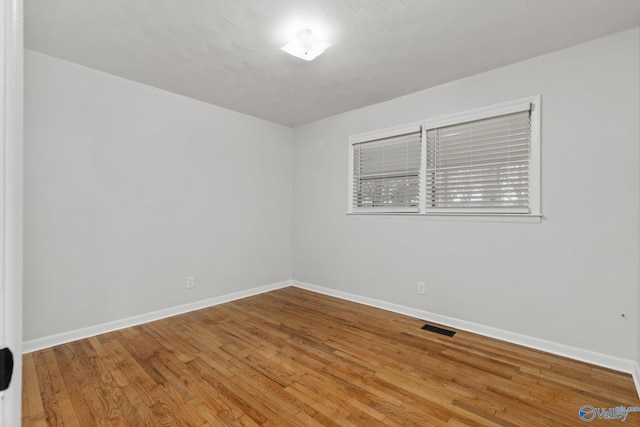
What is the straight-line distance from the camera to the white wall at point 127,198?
260cm

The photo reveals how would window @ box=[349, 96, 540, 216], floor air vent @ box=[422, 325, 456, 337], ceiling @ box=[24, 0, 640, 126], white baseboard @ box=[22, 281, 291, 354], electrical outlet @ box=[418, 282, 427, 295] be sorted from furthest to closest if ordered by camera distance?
electrical outlet @ box=[418, 282, 427, 295]
floor air vent @ box=[422, 325, 456, 337]
window @ box=[349, 96, 540, 216]
white baseboard @ box=[22, 281, 291, 354]
ceiling @ box=[24, 0, 640, 126]

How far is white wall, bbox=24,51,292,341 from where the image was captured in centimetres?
260

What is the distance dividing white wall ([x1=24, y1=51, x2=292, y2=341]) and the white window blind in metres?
1.44

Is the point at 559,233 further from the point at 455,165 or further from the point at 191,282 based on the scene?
the point at 191,282

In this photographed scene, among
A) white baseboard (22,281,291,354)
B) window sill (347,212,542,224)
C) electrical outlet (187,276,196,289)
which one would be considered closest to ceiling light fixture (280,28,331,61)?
window sill (347,212,542,224)

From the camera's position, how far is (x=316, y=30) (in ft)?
7.34

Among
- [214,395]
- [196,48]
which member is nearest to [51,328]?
[214,395]

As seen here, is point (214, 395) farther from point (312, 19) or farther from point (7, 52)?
point (312, 19)

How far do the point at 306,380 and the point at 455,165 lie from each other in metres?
2.47

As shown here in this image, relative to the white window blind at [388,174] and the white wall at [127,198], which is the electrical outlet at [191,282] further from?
the white window blind at [388,174]

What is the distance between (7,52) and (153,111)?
10.3 ft

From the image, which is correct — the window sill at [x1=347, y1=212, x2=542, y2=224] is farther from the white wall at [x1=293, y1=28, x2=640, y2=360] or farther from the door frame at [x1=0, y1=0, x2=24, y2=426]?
the door frame at [x1=0, y1=0, x2=24, y2=426]

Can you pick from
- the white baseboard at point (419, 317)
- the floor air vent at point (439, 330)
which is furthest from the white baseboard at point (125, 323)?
the floor air vent at point (439, 330)

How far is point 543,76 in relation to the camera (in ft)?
8.48
